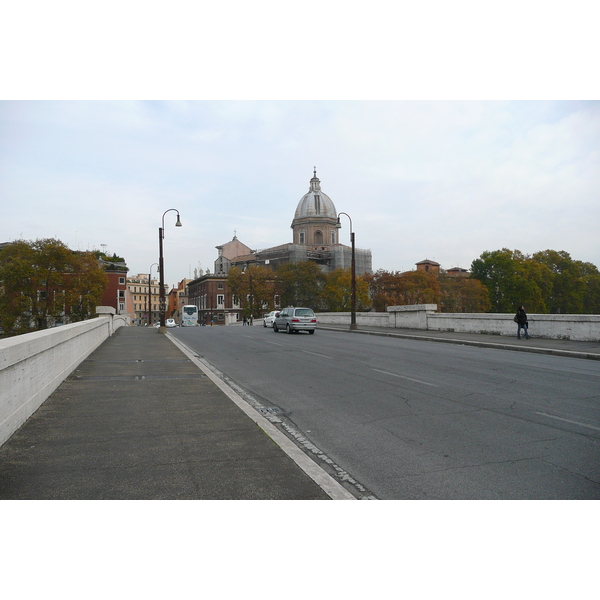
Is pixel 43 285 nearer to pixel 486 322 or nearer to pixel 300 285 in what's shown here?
pixel 300 285

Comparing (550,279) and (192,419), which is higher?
(550,279)

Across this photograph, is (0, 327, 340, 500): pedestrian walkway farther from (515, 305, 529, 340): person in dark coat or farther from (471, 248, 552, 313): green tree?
(471, 248, 552, 313): green tree

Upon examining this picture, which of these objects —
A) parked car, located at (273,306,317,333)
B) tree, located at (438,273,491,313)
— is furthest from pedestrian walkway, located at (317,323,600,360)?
tree, located at (438,273,491,313)

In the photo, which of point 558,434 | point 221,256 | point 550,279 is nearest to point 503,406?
point 558,434

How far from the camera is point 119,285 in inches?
3782

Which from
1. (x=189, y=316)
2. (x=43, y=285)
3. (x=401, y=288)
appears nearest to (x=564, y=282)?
(x=401, y=288)

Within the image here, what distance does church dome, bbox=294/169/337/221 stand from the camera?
12488cm

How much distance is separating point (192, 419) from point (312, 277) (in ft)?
274

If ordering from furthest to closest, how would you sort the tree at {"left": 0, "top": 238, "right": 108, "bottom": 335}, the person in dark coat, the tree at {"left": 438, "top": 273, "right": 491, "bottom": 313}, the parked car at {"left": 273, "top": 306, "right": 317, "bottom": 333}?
1. the tree at {"left": 438, "top": 273, "right": 491, "bottom": 313}
2. the tree at {"left": 0, "top": 238, "right": 108, "bottom": 335}
3. the parked car at {"left": 273, "top": 306, "right": 317, "bottom": 333}
4. the person in dark coat

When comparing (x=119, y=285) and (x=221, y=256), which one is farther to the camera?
(x=221, y=256)

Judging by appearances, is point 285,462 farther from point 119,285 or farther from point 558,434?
point 119,285

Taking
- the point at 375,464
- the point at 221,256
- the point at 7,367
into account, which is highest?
the point at 221,256

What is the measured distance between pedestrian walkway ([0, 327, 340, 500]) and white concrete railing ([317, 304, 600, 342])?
17272mm

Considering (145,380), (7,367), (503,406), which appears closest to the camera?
(7,367)
